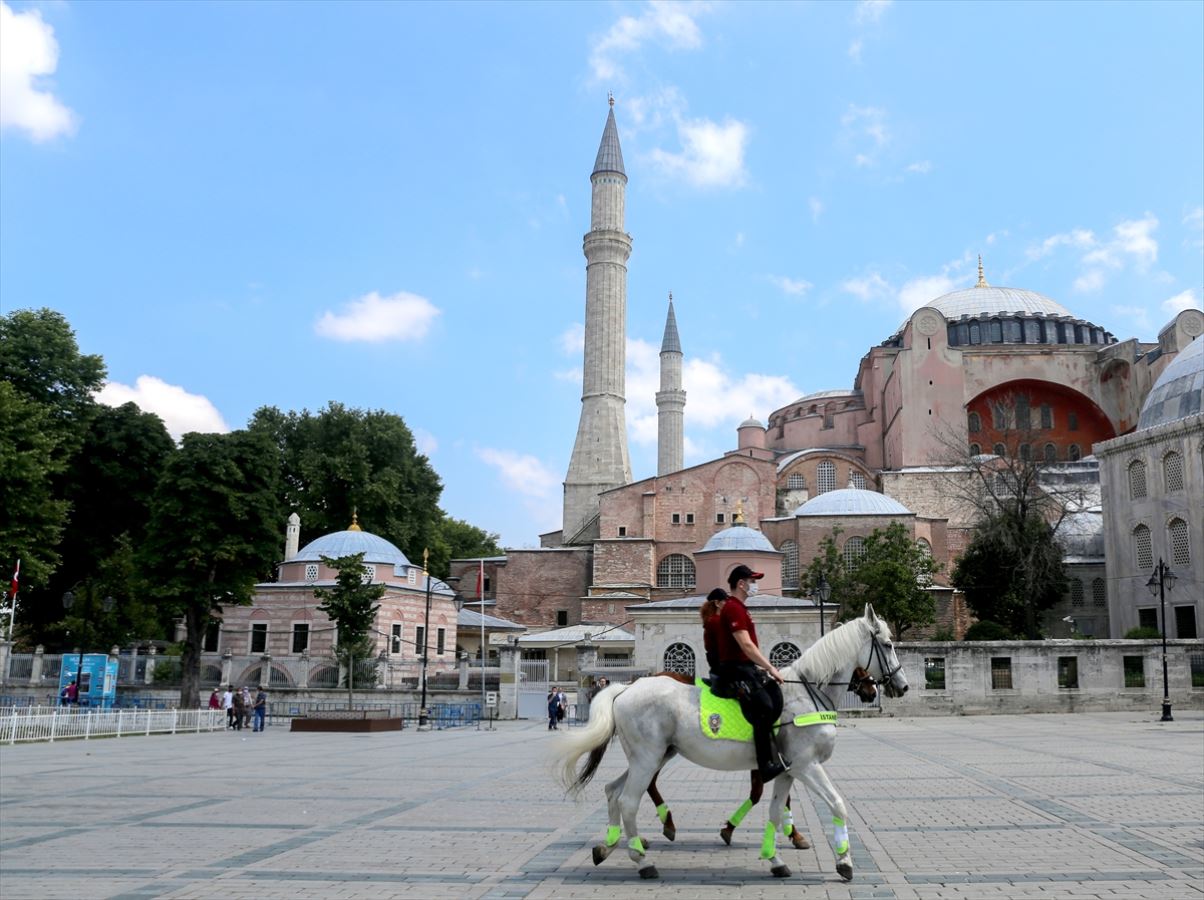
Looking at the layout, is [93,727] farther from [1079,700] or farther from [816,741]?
[1079,700]

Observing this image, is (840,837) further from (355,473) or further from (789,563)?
(355,473)

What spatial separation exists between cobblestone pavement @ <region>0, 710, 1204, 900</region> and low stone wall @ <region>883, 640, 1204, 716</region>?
12914 millimetres

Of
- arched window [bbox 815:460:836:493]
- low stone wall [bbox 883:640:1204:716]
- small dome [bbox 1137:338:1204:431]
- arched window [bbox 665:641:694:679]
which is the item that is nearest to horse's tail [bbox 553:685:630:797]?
low stone wall [bbox 883:640:1204:716]

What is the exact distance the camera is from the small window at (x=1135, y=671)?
28547 millimetres

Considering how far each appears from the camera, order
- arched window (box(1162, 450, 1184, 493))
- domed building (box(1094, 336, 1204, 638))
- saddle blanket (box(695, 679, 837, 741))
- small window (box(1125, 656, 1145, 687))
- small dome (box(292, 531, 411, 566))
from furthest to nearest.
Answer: small dome (box(292, 531, 411, 566)) → arched window (box(1162, 450, 1184, 493)) → domed building (box(1094, 336, 1204, 638)) → small window (box(1125, 656, 1145, 687)) → saddle blanket (box(695, 679, 837, 741))

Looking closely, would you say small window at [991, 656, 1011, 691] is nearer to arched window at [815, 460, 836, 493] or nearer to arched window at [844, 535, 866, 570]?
arched window at [844, 535, 866, 570]

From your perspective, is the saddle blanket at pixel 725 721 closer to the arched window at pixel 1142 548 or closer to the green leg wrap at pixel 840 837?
the green leg wrap at pixel 840 837

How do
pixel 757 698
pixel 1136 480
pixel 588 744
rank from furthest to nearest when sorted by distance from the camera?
pixel 1136 480 → pixel 588 744 → pixel 757 698

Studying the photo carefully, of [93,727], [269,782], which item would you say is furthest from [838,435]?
[269,782]

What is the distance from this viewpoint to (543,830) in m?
7.96

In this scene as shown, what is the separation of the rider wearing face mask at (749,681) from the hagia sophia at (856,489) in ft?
82.9

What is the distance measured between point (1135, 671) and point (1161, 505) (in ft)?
31.7

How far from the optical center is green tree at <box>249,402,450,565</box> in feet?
164

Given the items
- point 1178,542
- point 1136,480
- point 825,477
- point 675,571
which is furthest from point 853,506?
point 1178,542
